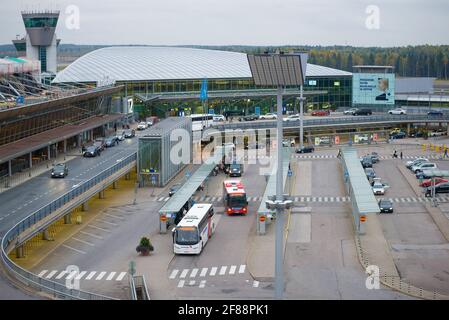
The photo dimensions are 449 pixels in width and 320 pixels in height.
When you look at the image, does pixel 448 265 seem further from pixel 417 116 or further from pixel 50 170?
pixel 417 116

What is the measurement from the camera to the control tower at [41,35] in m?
72.9

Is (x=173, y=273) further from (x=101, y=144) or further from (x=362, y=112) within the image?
(x=362, y=112)

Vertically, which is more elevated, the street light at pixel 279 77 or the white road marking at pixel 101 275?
the street light at pixel 279 77

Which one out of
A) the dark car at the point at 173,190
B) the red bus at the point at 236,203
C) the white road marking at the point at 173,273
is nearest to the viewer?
the white road marking at the point at 173,273

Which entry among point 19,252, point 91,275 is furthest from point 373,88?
point 91,275

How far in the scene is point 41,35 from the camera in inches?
2879

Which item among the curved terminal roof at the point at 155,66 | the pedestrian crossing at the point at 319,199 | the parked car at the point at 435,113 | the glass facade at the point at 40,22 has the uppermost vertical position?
the glass facade at the point at 40,22

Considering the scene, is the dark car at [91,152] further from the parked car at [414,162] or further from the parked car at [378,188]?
the parked car at [414,162]

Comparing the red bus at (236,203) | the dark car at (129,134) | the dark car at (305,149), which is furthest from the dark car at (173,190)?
the dark car at (305,149)

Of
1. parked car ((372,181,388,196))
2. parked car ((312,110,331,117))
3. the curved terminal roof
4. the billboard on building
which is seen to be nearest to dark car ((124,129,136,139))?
the curved terminal roof

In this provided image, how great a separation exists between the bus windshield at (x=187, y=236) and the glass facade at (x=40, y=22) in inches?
2015

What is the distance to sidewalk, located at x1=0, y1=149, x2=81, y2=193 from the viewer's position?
35528 mm

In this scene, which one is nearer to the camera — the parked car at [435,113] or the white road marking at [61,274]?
the white road marking at [61,274]
